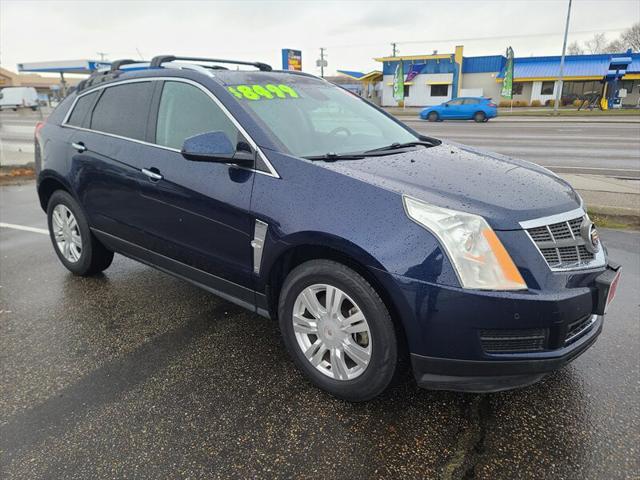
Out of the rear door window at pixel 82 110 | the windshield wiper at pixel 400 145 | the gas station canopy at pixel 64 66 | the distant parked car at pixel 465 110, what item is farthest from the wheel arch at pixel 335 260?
the distant parked car at pixel 465 110

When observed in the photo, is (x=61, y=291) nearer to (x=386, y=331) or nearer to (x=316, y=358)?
(x=316, y=358)

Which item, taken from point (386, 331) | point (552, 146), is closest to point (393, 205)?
point (386, 331)

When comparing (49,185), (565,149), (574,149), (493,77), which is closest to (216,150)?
(49,185)

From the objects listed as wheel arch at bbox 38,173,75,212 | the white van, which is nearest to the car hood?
wheel arch at bbox 38,173,75,212

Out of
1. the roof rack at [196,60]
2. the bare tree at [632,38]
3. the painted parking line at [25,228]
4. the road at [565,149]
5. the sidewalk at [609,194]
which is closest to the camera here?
the roof rack at [196,60]

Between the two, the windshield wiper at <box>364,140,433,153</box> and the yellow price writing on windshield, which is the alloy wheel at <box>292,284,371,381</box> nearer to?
the windshield wiper at <box>364,140,433,153</box>

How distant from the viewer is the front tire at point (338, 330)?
7.82 ft

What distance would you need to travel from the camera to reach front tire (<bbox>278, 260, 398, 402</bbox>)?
2.38m

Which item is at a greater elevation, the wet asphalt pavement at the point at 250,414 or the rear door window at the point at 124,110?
the rear door window at the point at 124,110

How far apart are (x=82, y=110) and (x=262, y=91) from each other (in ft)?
6.43

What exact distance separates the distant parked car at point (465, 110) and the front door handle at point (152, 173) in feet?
87.2

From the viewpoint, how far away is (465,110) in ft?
91.0

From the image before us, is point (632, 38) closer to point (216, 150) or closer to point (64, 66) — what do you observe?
point (64, 66)

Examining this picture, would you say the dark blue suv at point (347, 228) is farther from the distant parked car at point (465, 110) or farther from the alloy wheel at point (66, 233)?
the distant parked car at point (465, 110)
